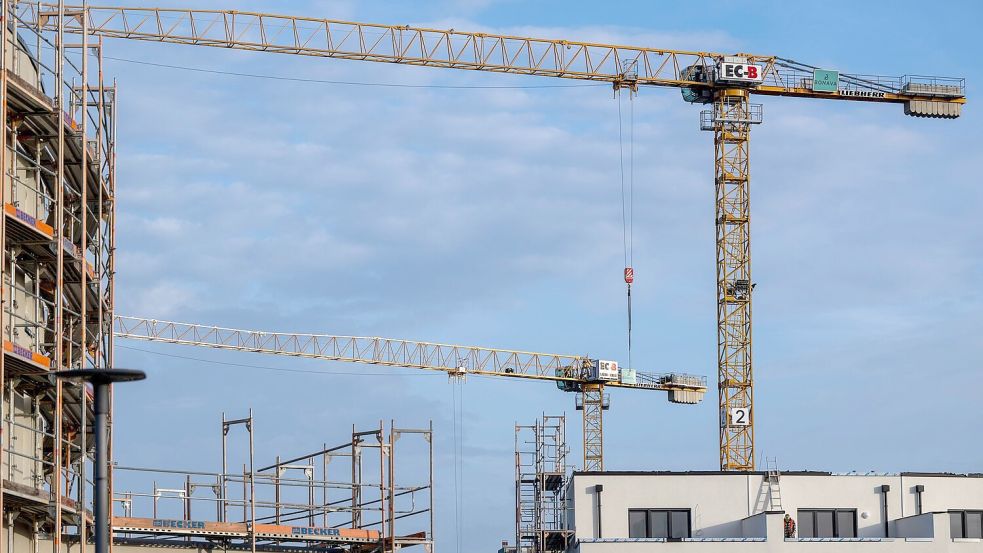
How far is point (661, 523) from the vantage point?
71.2 m

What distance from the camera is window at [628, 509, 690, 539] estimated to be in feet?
233

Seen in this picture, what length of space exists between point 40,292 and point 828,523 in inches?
1408

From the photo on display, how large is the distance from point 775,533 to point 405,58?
8694 cm

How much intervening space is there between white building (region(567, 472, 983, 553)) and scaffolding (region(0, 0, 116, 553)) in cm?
2409

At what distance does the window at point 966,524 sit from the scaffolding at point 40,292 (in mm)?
35437

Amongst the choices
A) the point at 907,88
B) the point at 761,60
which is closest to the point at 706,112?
the point at 761,60

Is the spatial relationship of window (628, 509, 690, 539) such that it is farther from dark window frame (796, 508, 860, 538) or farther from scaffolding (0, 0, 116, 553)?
scaffolding (0, 0, 116, 553)

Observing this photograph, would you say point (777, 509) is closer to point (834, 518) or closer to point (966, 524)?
point (834, 518)

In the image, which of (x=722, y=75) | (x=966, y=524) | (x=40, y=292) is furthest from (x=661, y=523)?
(x=722, y=75)

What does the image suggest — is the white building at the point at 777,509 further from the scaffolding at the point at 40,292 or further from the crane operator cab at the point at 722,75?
the crane operator cab at the point at 722,75

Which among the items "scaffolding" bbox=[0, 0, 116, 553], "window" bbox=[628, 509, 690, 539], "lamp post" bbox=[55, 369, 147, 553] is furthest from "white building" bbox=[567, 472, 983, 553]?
"lamp post" bbox=[55, 369, 147, 553]

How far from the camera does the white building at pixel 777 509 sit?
69.1 metres

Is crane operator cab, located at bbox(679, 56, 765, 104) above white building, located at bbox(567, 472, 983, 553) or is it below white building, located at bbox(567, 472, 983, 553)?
above

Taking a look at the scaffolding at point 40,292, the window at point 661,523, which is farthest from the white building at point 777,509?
the scaffolding at point 40,292
